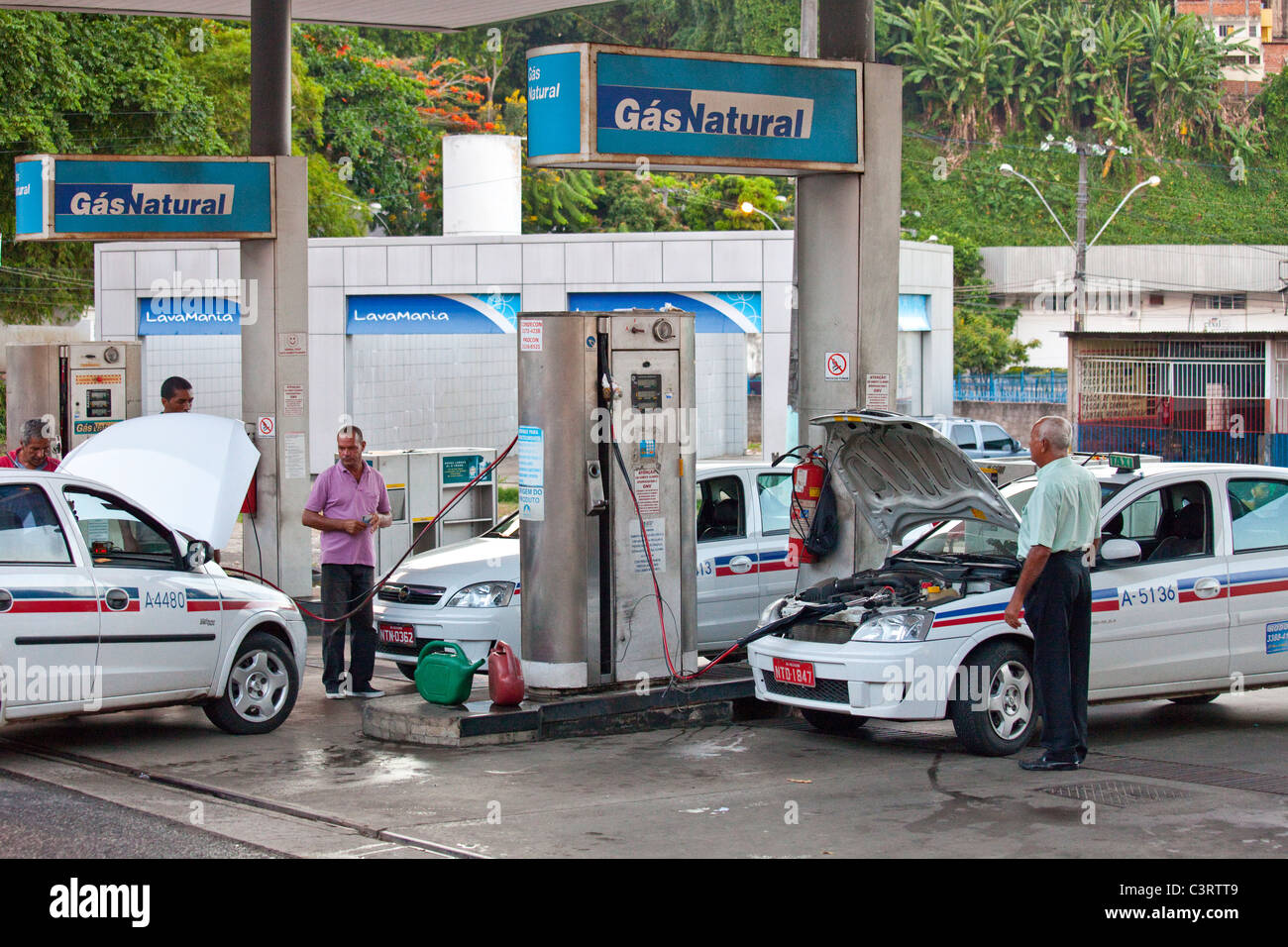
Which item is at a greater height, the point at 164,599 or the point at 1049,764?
the point at 164,599

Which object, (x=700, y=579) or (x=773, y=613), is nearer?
(x=773, y=613)

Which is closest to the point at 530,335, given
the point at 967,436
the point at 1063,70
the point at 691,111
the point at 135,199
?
the point at 691,111

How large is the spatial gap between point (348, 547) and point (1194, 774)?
584 cm

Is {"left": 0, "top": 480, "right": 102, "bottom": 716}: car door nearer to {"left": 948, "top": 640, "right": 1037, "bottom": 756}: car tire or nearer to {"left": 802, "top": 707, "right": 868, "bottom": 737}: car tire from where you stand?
{"left": 802, "top": 707, "right": 868, "bottom": 737}: car tire

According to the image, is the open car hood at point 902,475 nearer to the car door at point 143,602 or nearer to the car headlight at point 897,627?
the car headlight at point 897,627

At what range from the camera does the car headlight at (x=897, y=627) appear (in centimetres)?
864

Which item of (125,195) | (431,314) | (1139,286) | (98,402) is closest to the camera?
(125,195)

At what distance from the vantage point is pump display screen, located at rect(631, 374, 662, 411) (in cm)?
981

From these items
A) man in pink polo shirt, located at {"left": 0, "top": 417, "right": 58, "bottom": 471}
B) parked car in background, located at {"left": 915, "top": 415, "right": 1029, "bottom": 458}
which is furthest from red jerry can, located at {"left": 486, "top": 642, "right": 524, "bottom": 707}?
parked car in background, located at {"left": 915, "top": 415, "right": 1029, "bottom": 458}

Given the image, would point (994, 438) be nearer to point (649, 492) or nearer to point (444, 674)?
point (649, 492)

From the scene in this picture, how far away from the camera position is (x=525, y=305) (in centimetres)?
2734

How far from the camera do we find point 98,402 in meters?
17.5

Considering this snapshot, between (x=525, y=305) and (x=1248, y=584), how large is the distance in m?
19.1
